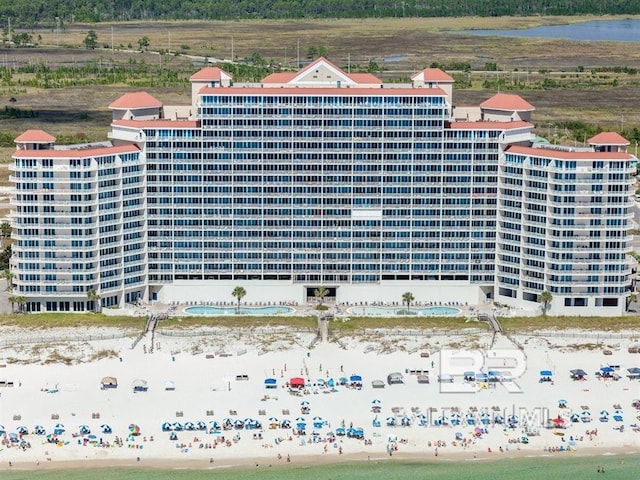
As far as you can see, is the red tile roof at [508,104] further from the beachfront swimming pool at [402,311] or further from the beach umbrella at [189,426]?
the beach umbrella at [189,426]

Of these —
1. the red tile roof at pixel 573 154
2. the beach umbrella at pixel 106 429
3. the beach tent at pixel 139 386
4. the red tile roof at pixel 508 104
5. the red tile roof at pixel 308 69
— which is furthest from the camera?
the red tile roof at pixel 508 104

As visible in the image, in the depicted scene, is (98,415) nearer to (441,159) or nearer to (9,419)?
(9,419)

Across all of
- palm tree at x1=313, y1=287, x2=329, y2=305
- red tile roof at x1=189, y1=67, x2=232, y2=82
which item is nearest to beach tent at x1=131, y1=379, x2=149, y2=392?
palm tree at x1=313, y1=287, x2=329, y2=305

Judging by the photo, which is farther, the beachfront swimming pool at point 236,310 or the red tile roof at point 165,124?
the beachfront swimming pool at point 236,310

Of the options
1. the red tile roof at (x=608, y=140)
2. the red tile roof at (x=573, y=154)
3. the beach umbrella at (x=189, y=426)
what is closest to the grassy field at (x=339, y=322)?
the red tile roof at (x=573, y=154)

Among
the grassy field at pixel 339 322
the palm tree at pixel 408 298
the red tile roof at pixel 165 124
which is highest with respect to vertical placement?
the red tile roof at pixel 165 124

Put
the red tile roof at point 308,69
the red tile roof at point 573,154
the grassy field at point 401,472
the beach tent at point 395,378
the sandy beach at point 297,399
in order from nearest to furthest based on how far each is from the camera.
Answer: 1. the grassy field at point 401,472
2. the sandy beach at point 297,399
3. the beach tent at point 395,378
4. the red tile roof at point 573,154
5. the red tile roof at point 308,69

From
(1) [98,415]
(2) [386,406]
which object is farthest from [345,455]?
(1) [98,415]
